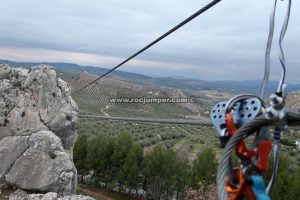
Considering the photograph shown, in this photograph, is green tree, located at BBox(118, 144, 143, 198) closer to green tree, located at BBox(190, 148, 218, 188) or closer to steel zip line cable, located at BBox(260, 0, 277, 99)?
green tree, located at BBox(190, 148, 218, 188)

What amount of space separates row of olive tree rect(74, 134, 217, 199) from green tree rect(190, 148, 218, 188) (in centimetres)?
48

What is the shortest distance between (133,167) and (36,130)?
18.2 meters

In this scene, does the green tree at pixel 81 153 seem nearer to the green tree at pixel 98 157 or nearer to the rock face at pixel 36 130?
the green tree at pixel 98 157

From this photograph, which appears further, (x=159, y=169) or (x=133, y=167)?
(x=159, y=169)

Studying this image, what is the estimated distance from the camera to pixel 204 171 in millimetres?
30000

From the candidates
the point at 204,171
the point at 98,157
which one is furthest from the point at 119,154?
the point at 204,171

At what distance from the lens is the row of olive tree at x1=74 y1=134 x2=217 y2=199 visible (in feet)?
109

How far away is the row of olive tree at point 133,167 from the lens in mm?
33125

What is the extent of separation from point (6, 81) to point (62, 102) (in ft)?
8.99

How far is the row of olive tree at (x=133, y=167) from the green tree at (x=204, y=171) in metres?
0.48

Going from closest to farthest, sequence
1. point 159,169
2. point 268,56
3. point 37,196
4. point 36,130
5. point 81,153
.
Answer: point 268,56
point 37,196
point 36,130
point 159,169
point 81,153

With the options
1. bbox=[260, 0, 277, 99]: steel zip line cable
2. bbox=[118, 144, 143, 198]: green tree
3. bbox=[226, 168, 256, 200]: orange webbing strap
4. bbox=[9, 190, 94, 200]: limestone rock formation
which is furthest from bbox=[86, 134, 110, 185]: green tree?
bbox=[226, 168, 256, 200]: orange webbing strap

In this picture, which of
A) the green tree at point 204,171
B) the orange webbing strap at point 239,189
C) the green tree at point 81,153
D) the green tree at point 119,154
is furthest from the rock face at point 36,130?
the green tree at point 81,153

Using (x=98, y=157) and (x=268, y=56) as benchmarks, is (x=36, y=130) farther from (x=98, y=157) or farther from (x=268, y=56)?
(x=98, y=157)
